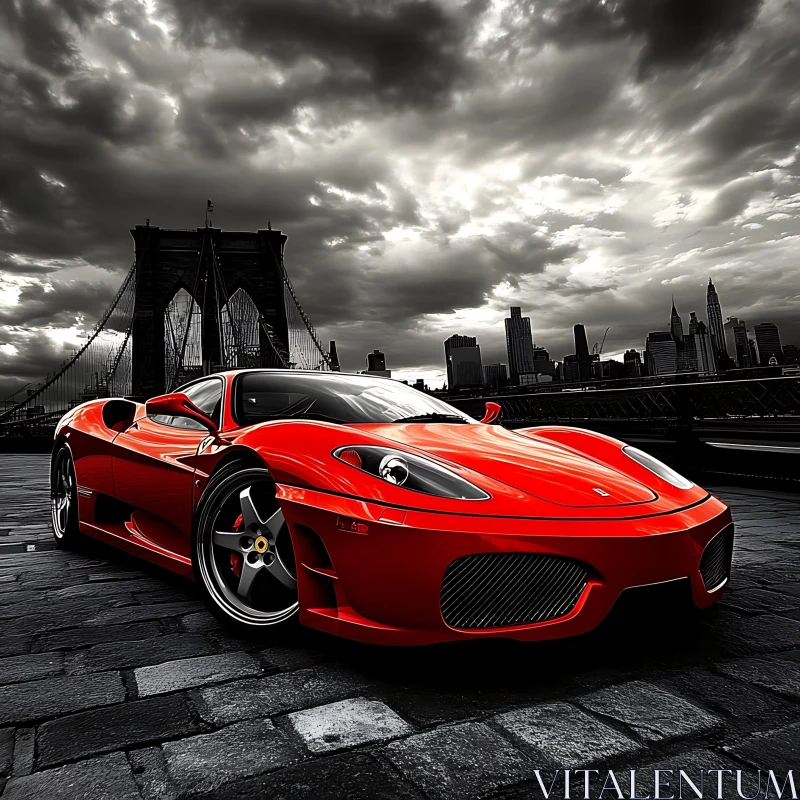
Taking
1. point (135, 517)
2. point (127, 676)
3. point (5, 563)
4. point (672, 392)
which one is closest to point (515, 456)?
point (127, 676)

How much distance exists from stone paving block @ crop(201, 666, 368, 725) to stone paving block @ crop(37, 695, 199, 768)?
7cm

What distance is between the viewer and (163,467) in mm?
2547

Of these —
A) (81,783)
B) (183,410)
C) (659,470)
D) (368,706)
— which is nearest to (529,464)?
(659,470)

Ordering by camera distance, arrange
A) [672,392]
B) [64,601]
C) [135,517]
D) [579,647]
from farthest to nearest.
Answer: [672,392] → [135,517] → [64,601] → [579,647]

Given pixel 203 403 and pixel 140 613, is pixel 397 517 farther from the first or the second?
pixel 203 403

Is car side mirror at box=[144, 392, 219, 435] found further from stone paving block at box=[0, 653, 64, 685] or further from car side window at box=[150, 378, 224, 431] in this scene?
stone paving block at box=[0, 653, 64, 685]

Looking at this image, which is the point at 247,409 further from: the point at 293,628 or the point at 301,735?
the point at 301,735

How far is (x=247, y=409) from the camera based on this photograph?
101 inches

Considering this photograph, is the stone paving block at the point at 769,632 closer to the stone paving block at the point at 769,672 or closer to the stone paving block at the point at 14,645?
the stone paving block at the point at 769,672

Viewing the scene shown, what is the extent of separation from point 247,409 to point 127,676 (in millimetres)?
1108

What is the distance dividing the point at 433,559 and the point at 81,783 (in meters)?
0.82

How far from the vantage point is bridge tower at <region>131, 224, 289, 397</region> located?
4453 centimetres

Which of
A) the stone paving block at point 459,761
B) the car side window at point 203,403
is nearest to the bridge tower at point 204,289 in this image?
the car side window at point 203,403

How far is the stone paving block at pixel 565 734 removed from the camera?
1245 mm
